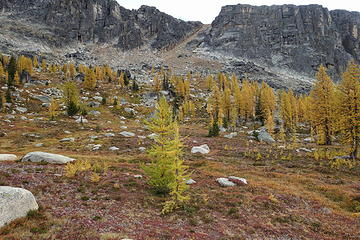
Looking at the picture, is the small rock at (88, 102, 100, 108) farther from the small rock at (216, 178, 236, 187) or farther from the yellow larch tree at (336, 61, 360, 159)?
the yellow larch tree at (336, 61, 360, 159)

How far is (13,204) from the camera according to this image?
10.1 meters

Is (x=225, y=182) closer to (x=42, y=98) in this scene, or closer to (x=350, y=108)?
(x=350, y=108)

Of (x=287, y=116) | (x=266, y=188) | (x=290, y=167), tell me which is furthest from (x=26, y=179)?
(x=287, y=116)

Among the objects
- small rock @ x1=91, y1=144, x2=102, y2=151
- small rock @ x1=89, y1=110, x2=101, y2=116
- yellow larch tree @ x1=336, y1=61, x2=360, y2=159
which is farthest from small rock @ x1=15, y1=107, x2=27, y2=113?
yellow larch tree @ x1=336, y1=61, x2=360, y2=159

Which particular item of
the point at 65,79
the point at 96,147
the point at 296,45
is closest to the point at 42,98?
the point at 65,79

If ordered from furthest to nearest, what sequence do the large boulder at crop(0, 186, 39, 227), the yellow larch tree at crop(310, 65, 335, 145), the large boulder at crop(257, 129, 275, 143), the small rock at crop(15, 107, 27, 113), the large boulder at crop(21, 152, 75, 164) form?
1. the small rock at crop(15, 107, 27, 113)
2. the large boulder at crop(257, 129, 275, 143)
3. the yellow larch tree at crop(310, 65, 335, 145)
4. the large boulder at crop(21, 152, 75, 164)
5. the large boulder at crop(0, 186, 39, 227)

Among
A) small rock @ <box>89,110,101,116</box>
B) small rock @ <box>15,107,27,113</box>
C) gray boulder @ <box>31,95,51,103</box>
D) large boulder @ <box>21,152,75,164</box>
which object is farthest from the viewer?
gray boulder @ <box>31,95,51,103</box>

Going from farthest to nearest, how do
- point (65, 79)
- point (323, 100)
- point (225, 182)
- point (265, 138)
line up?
point (65, 79)
point (265, 138)
point (323, 100)
point (225, 182)

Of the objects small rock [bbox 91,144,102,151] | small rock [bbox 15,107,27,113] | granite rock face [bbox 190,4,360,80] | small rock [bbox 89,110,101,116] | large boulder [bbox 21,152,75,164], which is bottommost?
small rock [bbox 89,110,101,116]

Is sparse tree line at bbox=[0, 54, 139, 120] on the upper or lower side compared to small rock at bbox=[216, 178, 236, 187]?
upper

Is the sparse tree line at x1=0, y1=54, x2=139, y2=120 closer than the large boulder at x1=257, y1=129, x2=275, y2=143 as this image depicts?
No

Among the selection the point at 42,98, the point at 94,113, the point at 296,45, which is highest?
the point at 296,45

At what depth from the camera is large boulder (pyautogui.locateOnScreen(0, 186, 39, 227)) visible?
9586 millimetres

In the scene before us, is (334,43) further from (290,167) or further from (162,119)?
(162,119)
